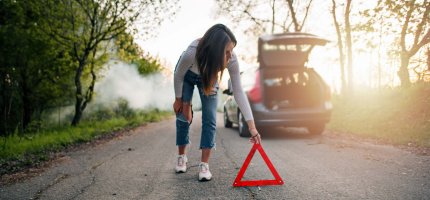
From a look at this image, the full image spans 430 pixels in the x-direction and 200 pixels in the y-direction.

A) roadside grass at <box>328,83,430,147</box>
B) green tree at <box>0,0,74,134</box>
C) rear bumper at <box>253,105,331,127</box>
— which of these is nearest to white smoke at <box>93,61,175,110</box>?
green tree at <box>0,0,74,134</box>

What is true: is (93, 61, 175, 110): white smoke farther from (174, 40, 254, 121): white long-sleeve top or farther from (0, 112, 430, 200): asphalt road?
(174, 40, 254, 121): white long-sleeve top

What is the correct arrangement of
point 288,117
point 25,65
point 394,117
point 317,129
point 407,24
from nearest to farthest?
point 288,117, point 317,129, point 394,117, point 407,24, point 25,65

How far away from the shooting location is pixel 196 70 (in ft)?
12.6

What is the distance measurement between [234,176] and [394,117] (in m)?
7.14

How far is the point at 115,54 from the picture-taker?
1559 centimetres

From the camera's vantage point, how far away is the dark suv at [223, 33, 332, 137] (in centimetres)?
795

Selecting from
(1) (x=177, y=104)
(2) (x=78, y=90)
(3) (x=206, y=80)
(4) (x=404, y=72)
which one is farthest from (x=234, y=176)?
(2) (x=78, y=90)

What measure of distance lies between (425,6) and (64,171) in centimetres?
1000

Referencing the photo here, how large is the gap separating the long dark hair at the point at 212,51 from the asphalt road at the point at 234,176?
3.65ft

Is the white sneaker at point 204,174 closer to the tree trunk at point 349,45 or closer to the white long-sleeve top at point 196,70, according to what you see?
the white long-sleeve top at point 196,70

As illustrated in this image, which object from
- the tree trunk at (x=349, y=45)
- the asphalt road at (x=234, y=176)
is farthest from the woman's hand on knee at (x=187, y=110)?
the tree trunk at (x=349, y=45)

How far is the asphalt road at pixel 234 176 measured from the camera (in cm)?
330

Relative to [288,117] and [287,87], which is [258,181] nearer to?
[288,117]

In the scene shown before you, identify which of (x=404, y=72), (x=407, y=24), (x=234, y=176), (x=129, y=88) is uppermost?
(x=407, y=24)
